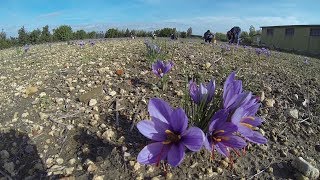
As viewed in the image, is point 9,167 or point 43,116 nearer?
point 9,167

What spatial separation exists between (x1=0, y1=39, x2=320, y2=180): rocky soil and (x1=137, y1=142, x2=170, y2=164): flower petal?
0.57 metres

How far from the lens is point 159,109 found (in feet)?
4.83

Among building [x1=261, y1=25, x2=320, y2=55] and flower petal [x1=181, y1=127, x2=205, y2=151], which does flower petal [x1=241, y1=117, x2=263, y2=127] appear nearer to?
flower petal [x1=181, y1=127, x2=205, y2=151]

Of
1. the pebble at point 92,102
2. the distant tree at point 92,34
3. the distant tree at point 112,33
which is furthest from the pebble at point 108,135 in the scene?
the distant tree at point 112,33

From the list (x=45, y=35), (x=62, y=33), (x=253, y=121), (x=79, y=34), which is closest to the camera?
(x=253, y=121)

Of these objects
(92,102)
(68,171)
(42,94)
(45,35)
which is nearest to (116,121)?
(92,102)

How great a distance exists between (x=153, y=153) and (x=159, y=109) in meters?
0.18

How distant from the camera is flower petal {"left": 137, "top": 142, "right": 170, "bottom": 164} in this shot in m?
1.42

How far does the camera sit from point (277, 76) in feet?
12.0

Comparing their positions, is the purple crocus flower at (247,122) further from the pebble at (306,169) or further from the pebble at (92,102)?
the pebble at (92,102)

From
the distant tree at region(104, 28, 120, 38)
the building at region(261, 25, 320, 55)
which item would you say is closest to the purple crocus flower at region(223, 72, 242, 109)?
the building at region(261, 25, 320, 55)

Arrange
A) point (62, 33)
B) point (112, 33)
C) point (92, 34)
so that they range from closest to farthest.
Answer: point (62, 33) < point (92, 34) < point (112, 33)

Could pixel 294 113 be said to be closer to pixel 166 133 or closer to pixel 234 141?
pixel 234 141

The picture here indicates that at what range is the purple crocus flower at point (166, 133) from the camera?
55.9 inches
